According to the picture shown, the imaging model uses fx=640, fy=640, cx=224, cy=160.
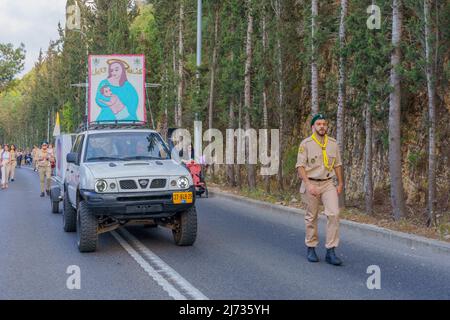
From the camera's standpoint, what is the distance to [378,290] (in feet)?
23.6

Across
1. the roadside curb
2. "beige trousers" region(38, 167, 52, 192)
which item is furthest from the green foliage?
the roadside curb

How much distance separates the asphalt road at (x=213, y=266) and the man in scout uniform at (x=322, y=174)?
56 cm

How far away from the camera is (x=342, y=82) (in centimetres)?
1705

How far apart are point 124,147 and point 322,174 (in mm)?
3873

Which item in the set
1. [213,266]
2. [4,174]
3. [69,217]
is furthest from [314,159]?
[4,174]

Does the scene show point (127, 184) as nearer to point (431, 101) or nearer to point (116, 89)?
point (431, 101)

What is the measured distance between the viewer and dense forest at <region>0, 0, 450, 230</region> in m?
14.5

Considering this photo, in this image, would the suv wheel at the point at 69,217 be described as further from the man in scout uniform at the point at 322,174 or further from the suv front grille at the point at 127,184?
the man in scout uniform at the point at 322,174

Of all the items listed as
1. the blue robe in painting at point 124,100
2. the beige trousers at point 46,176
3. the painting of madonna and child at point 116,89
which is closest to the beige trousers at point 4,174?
the beige trousers at point 46,176

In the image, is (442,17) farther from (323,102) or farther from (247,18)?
(247,18)

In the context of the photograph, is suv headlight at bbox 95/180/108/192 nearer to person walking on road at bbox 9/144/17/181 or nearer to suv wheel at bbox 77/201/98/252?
suv wheel at bbox 77/201/98/252

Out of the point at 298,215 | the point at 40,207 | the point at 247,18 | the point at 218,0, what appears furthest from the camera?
the point at 218,0
